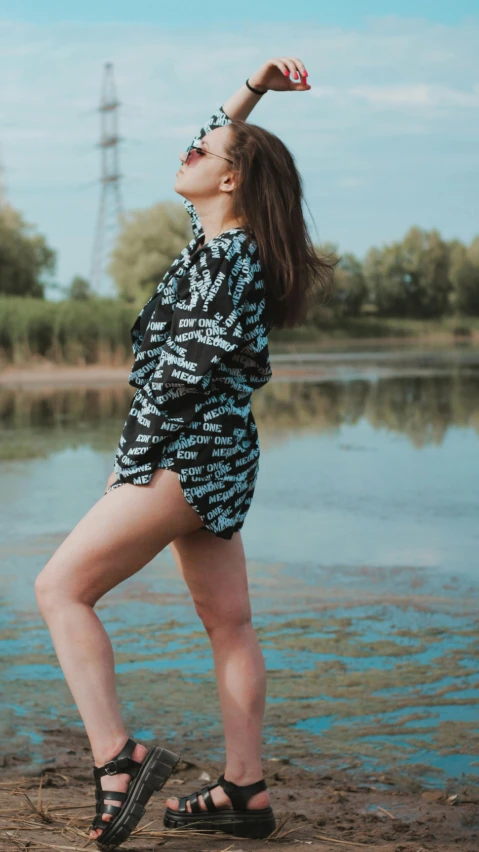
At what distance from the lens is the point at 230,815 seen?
10.4ft

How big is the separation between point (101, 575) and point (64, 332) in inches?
1083

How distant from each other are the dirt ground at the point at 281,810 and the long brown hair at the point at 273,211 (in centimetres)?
140

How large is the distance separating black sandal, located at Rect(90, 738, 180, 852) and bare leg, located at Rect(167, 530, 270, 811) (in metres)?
0.35

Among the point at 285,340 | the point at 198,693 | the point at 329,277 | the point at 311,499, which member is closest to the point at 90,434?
the point at 311,499

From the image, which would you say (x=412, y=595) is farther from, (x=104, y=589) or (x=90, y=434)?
(x=90, y=434)

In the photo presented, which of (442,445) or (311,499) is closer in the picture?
(311,499)

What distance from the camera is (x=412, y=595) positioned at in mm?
6102

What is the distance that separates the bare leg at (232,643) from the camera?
3.10m

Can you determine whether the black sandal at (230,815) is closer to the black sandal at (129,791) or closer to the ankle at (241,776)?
the ankle at (241,776)

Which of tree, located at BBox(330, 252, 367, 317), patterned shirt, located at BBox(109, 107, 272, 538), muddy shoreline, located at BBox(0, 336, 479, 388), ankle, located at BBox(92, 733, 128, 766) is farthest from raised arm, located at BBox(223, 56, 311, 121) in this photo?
tree, located at BBox(330, 252, 367, 317)

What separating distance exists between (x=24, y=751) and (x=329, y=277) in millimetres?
1909

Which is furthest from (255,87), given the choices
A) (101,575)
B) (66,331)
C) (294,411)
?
(66,331)

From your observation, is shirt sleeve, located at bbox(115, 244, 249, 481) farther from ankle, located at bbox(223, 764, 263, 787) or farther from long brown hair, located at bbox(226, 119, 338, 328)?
ankle, located at bbox(223, 764, 263, 787)

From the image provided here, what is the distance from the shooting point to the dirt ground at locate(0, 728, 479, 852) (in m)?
3.08
